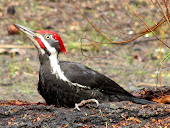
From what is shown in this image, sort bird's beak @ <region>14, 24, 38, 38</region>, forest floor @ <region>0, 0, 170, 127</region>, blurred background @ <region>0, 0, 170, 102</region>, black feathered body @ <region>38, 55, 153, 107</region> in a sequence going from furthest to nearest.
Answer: blurred background @ <region>0, 0, 170, 102</region> < bird's beak @ <region>14, 24, 38, 38</region> < black feathered body @ <region>38, 55, 153, 107</region> < forest floor @ <region>0, 0, 170, 127</region>

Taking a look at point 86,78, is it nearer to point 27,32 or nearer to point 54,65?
point 54,65

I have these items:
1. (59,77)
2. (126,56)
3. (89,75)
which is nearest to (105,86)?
(89,75)

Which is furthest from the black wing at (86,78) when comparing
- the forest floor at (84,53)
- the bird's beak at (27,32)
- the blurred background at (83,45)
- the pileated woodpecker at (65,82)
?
the blurred background at (83,45)

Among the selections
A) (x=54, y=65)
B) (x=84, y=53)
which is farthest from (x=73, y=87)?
(x=84, y=53)

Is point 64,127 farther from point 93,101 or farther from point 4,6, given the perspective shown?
point 4,6

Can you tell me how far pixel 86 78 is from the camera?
11.5 feet

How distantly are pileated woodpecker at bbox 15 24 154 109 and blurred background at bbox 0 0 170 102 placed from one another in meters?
0.77

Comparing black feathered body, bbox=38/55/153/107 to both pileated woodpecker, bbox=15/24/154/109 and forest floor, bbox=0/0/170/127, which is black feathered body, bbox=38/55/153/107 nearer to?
pileated woodpecker, bbox=15/24/154/109

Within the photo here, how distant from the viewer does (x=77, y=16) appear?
9758mm

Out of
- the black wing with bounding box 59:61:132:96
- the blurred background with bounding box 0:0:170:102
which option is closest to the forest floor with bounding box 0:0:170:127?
the blurred background with bounding box 0:0:170:102

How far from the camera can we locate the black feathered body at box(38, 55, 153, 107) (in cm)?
334

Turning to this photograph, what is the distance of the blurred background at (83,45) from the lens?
607 centimetres

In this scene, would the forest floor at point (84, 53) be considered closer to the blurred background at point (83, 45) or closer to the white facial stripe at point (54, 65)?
the blurred background at point (83, 45)

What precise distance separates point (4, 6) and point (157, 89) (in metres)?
7.05
